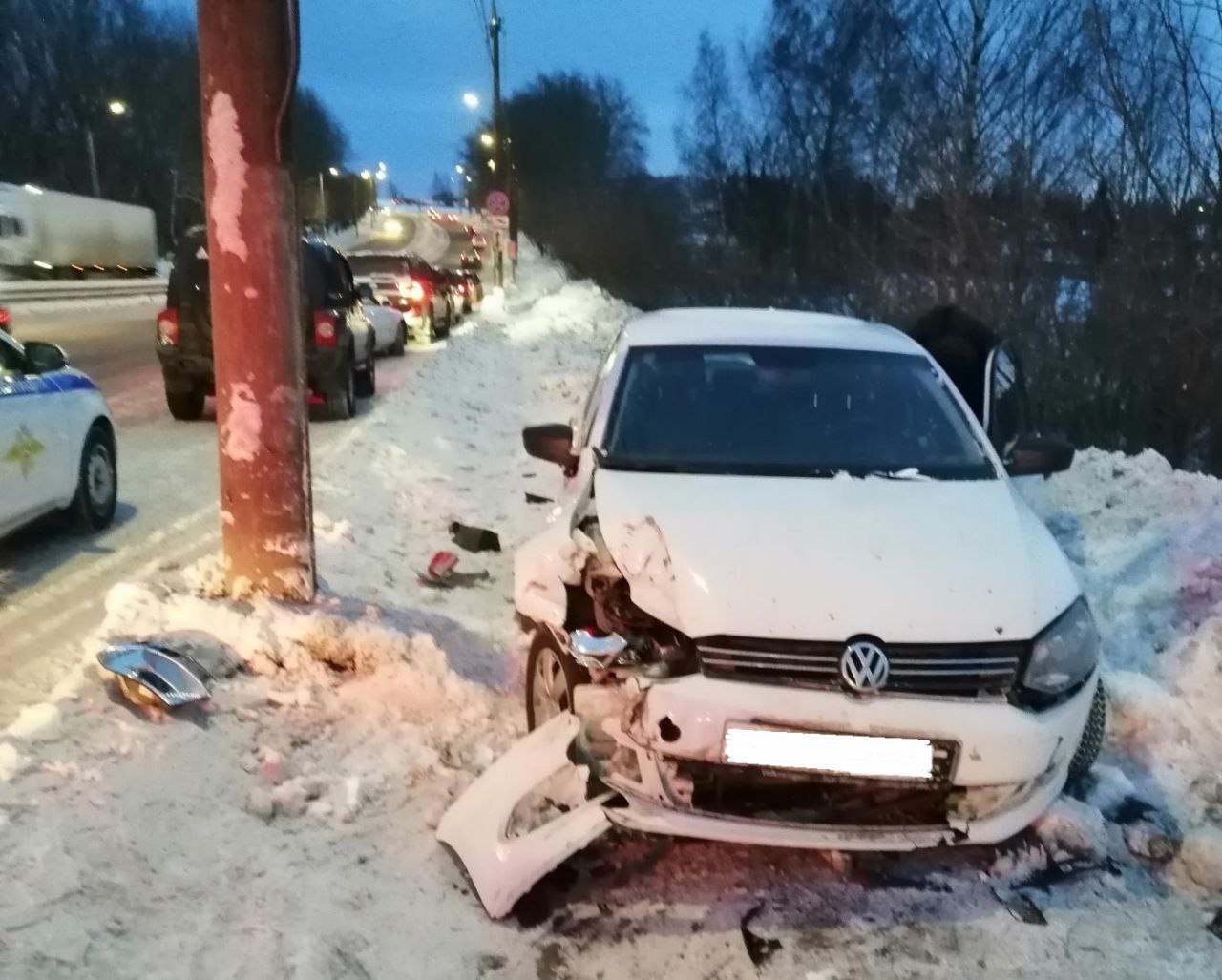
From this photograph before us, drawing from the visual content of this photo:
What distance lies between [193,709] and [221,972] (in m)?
1.47

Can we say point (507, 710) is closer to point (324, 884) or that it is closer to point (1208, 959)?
point (324, 884)

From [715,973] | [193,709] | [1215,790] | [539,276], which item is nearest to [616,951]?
[715,973]

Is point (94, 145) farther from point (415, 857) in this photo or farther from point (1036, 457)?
point (415, 857)

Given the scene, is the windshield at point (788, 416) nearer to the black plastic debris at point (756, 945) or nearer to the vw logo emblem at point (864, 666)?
the vw logo emblem at point (864, 666)

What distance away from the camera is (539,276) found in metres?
48.6

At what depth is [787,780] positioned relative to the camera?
3479 mm

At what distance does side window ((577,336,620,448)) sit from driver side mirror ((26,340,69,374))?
3.27 metres

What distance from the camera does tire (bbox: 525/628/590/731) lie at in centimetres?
386

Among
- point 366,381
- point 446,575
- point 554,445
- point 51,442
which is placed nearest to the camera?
point 554,445

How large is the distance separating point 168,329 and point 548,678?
955cm

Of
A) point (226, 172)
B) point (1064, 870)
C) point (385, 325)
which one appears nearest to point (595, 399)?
point (226, 172)

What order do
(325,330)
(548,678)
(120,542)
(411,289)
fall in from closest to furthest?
(548,678), (120,542), (325,330), (411,289)

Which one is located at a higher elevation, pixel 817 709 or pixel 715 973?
pixel 817 709

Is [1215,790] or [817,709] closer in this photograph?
[817,709]
